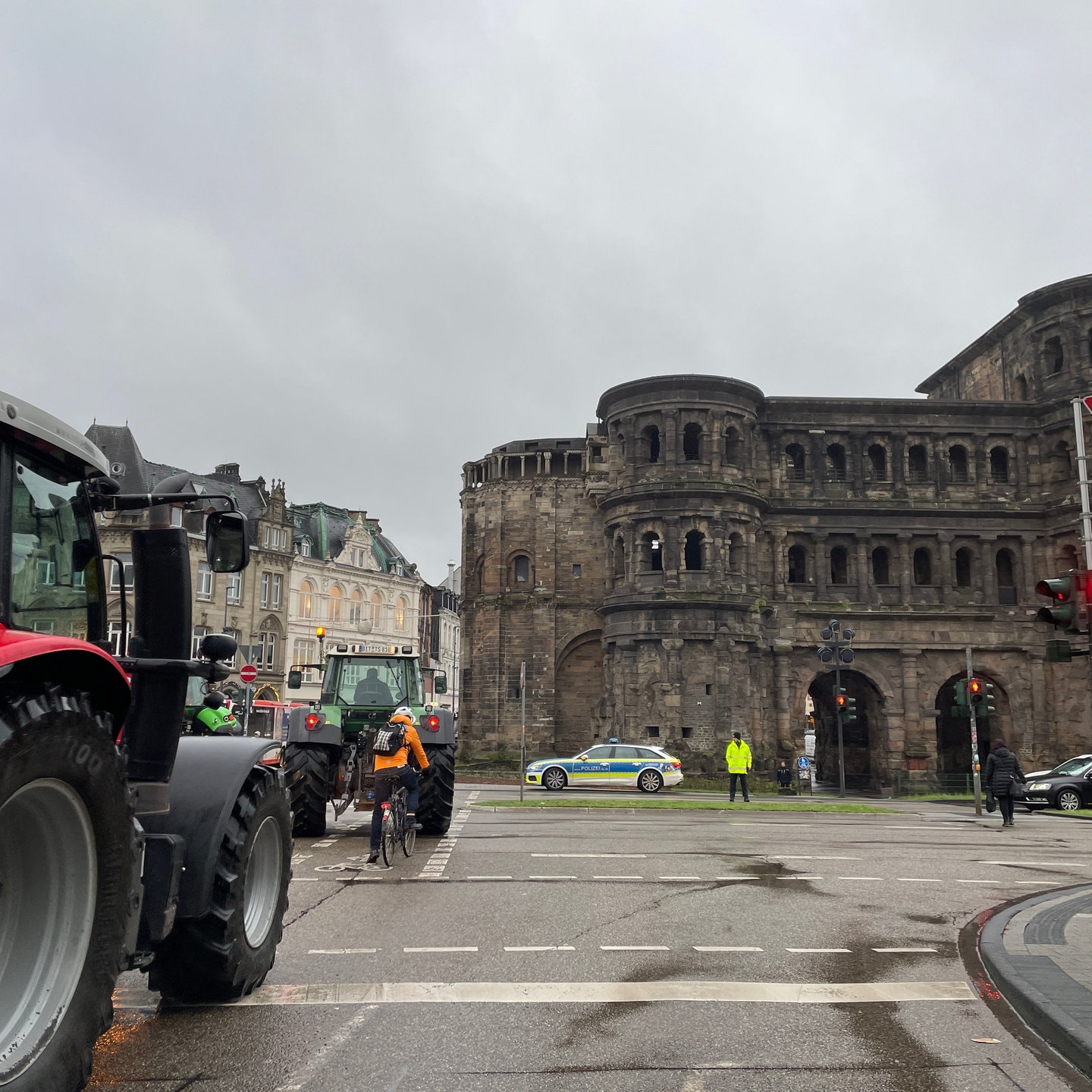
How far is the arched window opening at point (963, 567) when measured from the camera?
139ft

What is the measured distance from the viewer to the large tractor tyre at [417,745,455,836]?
1466cm

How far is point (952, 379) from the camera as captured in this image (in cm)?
5169

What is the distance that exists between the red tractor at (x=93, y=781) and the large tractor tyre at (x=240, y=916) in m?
0.01

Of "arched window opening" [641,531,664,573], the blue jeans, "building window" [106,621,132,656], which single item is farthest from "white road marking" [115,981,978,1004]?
"arched window opening" [641,531,664,573]

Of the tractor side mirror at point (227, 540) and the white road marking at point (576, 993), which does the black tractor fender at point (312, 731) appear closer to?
the white road marking at point (576, 993)

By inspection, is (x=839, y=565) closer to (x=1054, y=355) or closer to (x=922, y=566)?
(x=922, y=566)

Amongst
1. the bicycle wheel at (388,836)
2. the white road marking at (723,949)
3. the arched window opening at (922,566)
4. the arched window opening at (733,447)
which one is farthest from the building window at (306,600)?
the white road marking at (723,949)

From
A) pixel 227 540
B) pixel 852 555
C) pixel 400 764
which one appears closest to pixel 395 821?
pixel 400 764

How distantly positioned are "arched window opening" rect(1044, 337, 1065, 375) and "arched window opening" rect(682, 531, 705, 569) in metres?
15.7

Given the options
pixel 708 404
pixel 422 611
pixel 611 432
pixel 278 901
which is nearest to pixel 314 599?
pixel 422 611

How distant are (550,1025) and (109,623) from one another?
3.09 m

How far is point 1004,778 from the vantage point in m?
21.0

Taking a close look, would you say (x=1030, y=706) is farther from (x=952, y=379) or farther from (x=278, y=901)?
(x=278, y=901)

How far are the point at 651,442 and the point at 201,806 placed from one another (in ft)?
124
